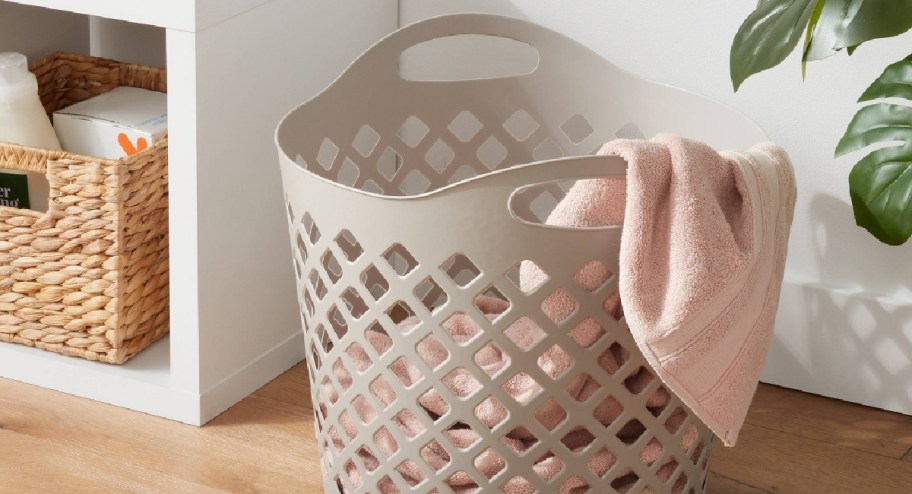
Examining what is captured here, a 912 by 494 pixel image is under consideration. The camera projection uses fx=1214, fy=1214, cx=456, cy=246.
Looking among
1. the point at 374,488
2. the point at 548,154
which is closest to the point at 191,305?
the point at 374,488

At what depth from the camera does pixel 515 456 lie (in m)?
0.86

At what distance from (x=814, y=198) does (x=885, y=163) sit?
8.2 inches

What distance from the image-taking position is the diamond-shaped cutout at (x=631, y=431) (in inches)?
36.7

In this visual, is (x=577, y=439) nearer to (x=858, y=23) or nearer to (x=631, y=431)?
(x=631, y=431)

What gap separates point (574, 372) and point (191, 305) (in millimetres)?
411

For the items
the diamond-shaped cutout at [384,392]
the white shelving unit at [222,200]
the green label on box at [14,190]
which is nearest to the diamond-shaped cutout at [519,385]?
the diamond-shaped cutout at [384,392]

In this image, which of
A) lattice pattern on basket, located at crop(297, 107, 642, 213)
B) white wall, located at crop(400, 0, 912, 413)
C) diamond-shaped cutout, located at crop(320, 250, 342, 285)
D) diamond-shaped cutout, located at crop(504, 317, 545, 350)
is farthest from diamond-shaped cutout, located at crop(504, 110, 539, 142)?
diamond-shaped cutout, located at crop(504, 317, 545, 350)

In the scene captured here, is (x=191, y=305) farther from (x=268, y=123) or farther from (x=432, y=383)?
(x=432, y=383)

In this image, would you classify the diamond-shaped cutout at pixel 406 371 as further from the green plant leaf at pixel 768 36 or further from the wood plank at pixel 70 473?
the green plant leaf at pixel 768 36

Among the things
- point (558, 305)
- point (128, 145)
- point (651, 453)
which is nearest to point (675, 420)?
point (651, 453)

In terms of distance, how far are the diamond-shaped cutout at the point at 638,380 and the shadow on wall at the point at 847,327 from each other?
1.22ft

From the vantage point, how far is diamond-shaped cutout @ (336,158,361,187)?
1203 millimetres

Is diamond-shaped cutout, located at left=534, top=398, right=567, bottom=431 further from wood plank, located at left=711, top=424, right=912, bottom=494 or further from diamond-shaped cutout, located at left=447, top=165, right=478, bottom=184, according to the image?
diamond-shaped cutout, located at left=447, top=165, right=478, bottom=184

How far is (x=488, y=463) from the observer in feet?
2.91
